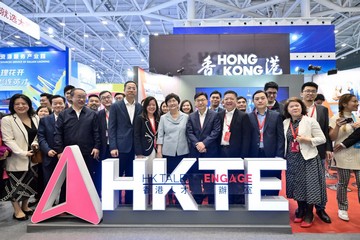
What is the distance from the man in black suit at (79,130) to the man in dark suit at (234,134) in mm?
1498

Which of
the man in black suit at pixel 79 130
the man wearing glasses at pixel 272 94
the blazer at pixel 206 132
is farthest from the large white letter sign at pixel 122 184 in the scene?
the man wearing glasses at pixel 272 94

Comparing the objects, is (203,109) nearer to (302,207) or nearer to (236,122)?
(236,122)

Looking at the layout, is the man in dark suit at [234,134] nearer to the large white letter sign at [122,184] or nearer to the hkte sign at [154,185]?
the hkte sign at [154,185]

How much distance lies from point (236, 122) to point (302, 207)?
1193 millimetres

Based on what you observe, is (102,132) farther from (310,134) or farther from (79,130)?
(310,134)

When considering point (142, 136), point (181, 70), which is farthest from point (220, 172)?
point (181, 70)

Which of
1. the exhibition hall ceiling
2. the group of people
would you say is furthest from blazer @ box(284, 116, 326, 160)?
the exhibition hall ceiling

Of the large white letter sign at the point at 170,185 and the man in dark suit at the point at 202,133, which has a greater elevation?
the man in dark suit at the point at 202,133

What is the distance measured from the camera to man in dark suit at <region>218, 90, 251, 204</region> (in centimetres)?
Result: 290

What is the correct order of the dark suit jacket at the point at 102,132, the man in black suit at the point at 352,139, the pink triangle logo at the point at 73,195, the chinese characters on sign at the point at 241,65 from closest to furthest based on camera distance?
the pink triangle logo at the point at 73,195 < the man in black suit at the point at 352,139 < the dark suit jacket at the point at 102,132 < the chinese characters on sign at the point at 241,65

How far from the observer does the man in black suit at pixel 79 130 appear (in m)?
3.00

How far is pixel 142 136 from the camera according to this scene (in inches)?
118

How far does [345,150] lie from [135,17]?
A: 11020 mm

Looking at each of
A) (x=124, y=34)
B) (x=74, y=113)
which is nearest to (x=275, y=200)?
(x=74, y=113)
